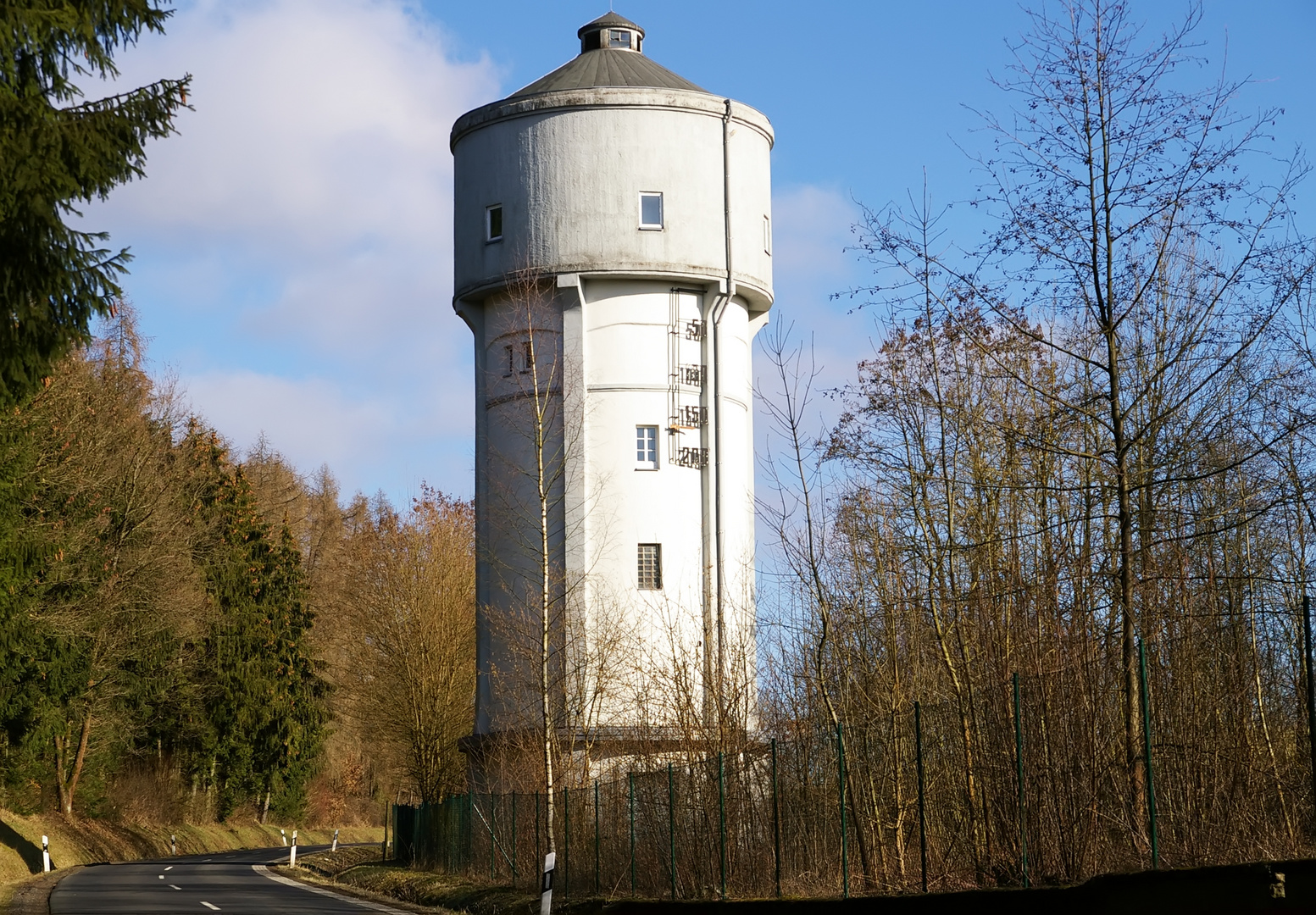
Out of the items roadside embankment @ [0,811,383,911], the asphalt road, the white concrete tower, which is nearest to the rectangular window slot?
the white concrete tower

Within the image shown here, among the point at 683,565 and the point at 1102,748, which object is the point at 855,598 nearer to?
the point at 1102,748

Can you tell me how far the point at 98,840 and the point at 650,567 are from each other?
22.6m

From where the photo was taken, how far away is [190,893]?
2667cm

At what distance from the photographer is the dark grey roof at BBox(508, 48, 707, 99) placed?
1267 inches

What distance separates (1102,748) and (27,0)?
1041cm

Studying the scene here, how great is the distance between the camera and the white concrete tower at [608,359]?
3050 cm

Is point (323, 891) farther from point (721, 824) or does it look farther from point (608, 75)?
point (608, 75)

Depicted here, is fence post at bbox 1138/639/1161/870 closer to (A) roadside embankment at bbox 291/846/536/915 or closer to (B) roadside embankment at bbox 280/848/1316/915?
(B) roadside embankment at bbox 280/848/1316/915


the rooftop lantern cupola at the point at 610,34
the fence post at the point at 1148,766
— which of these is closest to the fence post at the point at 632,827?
the fence post at the point at 1148,766

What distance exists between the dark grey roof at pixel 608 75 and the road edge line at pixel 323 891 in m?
16.4

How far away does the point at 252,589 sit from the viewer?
5697cm

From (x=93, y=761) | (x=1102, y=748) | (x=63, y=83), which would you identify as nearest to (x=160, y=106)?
(x=63, y=83)

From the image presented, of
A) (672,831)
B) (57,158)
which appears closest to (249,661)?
(672,831)

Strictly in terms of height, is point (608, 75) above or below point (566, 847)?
above
